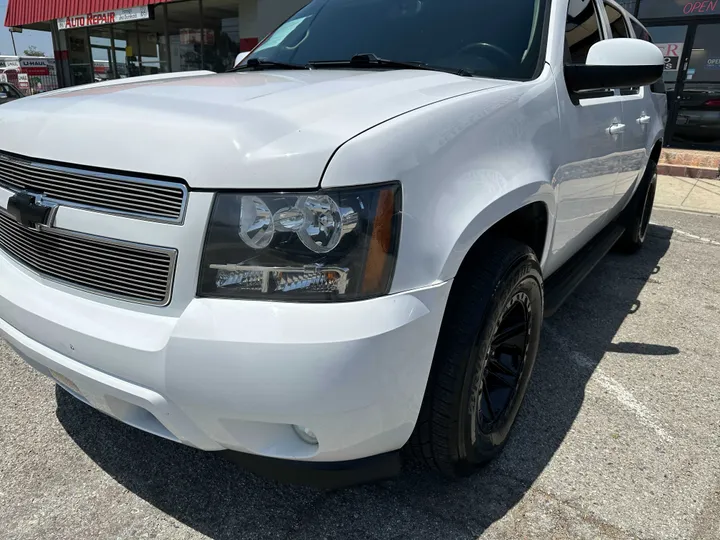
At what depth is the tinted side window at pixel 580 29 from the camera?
260 centimetres

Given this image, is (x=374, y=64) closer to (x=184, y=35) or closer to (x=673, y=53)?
(x=673, y=53)

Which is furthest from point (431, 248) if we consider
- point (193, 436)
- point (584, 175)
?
point (584, 175)

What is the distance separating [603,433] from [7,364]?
109 inches

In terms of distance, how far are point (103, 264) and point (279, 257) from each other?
0.51 meters

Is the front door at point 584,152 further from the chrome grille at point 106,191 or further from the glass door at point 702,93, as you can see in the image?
the glass door at point 702,93

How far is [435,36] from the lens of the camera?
2.47m

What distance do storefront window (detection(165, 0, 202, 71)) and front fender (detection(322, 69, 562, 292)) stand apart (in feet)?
47.8

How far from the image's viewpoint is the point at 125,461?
2080 mm

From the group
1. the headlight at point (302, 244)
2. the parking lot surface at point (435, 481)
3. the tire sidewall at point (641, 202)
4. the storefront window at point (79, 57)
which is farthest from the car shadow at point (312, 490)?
the storefront window at point (79, 57)

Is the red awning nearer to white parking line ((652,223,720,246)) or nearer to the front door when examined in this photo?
white parking line ((652,223,720,246))

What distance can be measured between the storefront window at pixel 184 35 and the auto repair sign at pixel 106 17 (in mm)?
1049

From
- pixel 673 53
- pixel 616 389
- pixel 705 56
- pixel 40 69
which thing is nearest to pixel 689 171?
pixel 705 56

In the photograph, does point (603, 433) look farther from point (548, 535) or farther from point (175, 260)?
point (175, 260)

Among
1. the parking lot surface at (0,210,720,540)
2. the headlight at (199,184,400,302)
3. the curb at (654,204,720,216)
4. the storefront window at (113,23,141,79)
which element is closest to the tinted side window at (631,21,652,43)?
the curb at (654,204,720,216)
